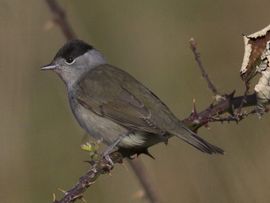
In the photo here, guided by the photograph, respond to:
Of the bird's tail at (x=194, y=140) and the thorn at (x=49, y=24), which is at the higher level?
the thorn at (x=49, y=24)

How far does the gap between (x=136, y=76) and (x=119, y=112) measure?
8.38ft

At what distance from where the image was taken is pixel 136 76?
7645mm

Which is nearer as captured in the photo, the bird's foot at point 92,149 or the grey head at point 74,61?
the bird's foot at point 92,149

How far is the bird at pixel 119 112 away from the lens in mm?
4711

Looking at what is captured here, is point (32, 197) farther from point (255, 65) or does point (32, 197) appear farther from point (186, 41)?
point (255, 65)

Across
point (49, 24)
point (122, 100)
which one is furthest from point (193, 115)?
point (122, 100)

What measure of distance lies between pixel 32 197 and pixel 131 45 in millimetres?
2000

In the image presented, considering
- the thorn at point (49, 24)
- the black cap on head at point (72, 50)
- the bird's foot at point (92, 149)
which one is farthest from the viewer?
the black cap on head at point (72, 50)

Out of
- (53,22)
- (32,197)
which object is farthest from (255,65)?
(32,197)

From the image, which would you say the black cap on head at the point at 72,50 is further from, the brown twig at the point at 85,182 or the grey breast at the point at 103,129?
the brown twig at the point at 85,182

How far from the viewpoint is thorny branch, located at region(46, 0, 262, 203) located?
350 cm

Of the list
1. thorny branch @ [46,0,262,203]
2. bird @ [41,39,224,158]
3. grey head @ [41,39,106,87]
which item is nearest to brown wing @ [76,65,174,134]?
bird @ [41,39,224,158]

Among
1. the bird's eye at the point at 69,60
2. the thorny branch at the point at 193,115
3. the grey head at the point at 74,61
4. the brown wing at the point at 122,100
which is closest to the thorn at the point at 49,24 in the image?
the thorny branch at the point at 193,115

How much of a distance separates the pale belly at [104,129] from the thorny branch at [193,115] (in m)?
0.61
